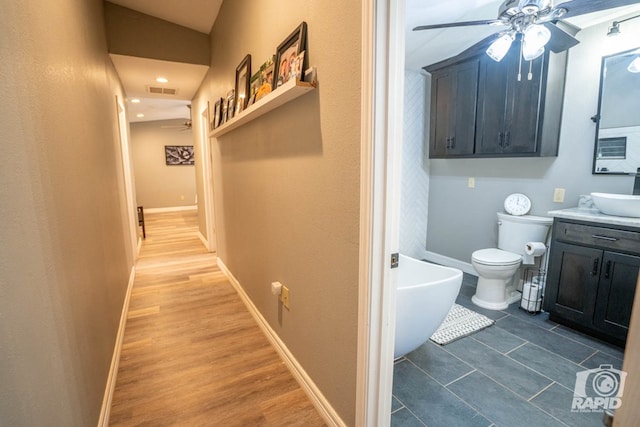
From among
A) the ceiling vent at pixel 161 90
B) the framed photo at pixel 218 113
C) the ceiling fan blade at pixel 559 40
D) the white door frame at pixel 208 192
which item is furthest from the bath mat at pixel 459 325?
the ceiling vent at pixel 161 90

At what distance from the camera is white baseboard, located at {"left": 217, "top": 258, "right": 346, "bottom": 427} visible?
145cm

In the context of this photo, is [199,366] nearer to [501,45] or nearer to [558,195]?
[501,45]

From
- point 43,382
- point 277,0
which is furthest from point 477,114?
point 43,382

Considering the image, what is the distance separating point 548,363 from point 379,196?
5.78 feet

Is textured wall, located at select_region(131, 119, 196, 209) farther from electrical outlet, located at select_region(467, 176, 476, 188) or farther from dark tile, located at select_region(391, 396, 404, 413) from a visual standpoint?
dark tile, located at select_region(391, 396, 404, 413)

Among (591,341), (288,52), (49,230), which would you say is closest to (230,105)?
(288,52)

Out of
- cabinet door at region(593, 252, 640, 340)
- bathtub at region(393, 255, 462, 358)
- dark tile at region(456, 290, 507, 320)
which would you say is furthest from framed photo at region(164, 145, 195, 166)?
cabinet door at region(593, 252, 640, 340)

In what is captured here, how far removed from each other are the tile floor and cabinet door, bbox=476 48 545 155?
5.01ft

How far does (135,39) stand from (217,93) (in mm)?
864

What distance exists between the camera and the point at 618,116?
7.37 ft

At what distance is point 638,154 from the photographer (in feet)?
7.05

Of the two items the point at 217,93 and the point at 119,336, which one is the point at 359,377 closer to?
the point at 119,336

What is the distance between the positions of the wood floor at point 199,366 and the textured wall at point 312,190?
20 cm

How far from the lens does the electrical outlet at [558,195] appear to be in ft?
8.55
